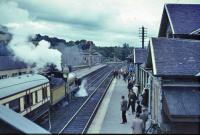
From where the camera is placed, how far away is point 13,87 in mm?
16891

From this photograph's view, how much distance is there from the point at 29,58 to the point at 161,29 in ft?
47.8

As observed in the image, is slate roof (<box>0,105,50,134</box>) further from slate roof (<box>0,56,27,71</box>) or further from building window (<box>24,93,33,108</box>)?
slate roof (<box>0,56,27,71</box>)

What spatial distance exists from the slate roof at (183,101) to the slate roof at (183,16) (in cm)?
792

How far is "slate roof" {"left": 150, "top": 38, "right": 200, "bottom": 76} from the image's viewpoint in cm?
1388

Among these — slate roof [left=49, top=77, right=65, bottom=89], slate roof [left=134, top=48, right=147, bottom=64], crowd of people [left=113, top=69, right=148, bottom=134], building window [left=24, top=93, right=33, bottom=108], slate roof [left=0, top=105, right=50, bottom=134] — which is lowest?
crowd of people [left=113, top=69, right=148, bottom=134]

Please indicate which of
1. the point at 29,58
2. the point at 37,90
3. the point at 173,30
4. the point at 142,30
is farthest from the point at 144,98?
the point at 142,30

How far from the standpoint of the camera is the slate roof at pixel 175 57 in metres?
13.9

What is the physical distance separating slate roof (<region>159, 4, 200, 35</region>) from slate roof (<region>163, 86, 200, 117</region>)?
7.92 meters

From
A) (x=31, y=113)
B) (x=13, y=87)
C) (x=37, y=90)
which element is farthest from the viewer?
(x=37, y=90)

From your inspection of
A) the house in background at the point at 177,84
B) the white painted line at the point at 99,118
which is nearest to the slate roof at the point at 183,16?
the house in background at the point at 177,84

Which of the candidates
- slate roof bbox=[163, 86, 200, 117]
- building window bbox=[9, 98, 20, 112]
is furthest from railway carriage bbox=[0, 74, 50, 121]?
slate roof bbox=[163, 86, 200, 117]

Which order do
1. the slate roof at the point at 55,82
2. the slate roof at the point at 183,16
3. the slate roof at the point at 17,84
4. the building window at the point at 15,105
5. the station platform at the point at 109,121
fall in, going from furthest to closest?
the slate roof at the point at 55,82
the slate roof at the point at 183,16
the station platform at the point at 109,121
the slate roof at the point at 17,84
the building window at the point at 15,105

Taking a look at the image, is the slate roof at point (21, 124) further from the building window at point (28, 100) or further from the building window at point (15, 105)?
the building window at point (28, 100)

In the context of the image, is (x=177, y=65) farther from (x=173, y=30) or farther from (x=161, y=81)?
(x=173, y=30)
